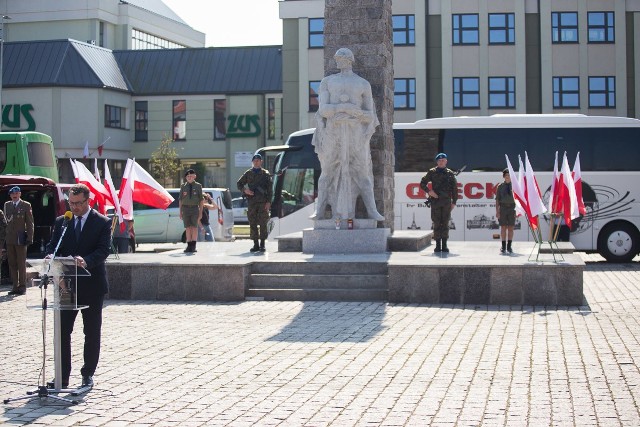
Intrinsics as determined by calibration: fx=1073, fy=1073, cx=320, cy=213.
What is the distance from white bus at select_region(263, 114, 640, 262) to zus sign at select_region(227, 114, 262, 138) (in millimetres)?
31665

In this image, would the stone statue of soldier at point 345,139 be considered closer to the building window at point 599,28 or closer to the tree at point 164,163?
the building window at point 599,28

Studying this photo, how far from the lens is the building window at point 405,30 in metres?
51.8

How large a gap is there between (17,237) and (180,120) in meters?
44.1

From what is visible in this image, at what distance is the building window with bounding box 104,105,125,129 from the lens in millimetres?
59719

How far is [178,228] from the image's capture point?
32.0 metres

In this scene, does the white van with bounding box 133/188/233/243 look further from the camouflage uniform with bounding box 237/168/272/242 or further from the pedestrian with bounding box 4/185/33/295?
the pedestrian with bounding box 4/185/33/295

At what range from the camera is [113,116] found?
60.4 m

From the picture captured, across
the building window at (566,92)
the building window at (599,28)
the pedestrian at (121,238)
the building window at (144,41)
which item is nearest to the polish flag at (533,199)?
the pedestrian at (121,238)

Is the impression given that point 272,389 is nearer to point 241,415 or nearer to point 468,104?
point 241,415

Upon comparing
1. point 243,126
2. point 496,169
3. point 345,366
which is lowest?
point 345,366

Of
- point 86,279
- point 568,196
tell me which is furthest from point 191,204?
point 86,279

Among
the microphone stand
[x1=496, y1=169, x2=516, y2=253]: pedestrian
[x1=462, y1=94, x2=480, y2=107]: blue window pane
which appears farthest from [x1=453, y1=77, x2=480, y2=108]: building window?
the microphone stand

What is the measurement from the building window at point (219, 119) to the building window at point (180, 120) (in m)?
1.83

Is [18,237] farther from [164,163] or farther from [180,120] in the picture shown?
[180,120]
